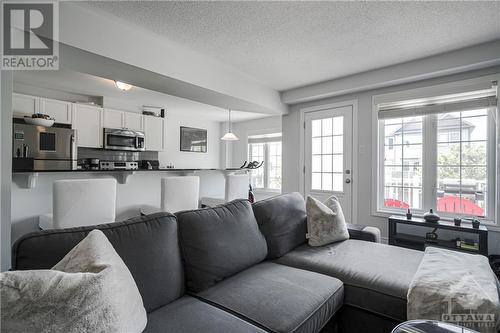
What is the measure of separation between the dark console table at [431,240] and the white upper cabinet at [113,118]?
190 inches

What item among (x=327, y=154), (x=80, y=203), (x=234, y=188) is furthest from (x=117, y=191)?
(x=327, y=154)

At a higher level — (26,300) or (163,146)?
(163,146)

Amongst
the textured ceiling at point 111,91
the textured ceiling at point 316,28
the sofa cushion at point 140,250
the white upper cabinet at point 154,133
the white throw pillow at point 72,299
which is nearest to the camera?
the white throw pillow at point 72,299

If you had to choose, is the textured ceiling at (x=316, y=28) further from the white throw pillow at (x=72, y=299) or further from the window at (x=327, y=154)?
the white throw pillow at (x=72, y=299)

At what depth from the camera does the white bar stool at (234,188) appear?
3.16m

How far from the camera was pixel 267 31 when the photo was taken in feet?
8.02

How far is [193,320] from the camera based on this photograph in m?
1.11

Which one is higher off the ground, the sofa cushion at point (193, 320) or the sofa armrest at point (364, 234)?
the sofa armrest at point (364, 234)

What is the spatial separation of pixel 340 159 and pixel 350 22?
2.14 m

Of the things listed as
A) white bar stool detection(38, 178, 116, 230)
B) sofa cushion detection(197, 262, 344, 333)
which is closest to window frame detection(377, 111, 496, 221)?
sofa cushion detection(197, 262, 344, 333)

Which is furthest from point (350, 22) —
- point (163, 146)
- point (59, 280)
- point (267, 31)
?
point (163, 146)

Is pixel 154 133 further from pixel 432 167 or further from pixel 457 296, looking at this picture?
pixel 457 296

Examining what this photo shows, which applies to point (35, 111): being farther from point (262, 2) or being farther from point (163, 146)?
point (262, 2)

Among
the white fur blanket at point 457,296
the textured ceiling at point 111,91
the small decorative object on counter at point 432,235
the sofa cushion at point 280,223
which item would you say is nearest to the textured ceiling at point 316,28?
the sofa cushion at point 280,223
